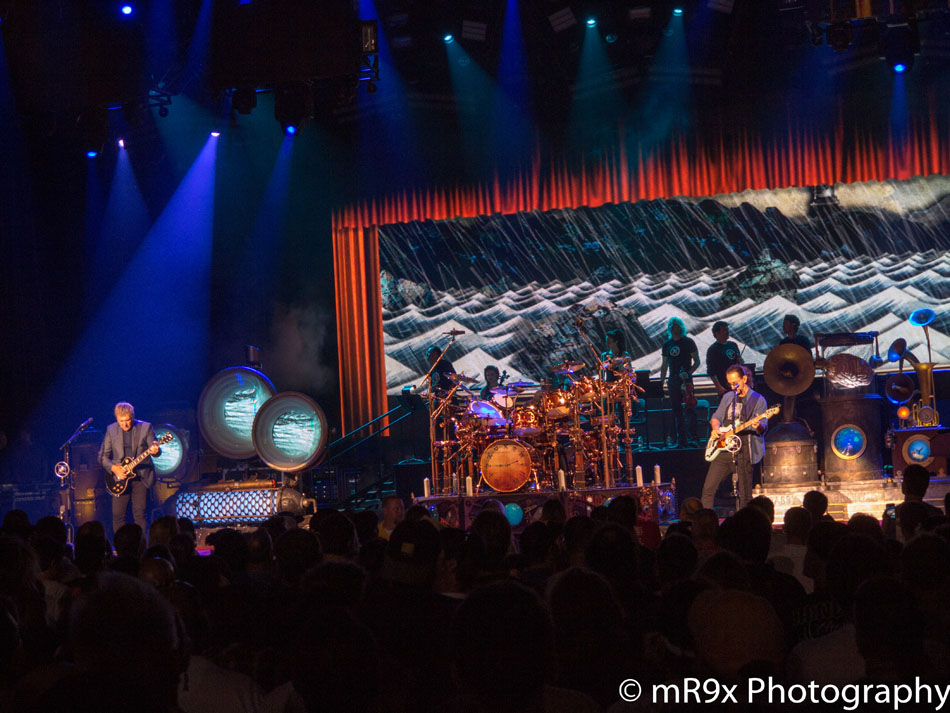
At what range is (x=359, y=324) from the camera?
49.6 feet

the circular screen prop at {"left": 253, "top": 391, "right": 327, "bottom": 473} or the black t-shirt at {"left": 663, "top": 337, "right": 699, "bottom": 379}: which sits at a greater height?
the black t-shirt at {"left": 663, "top": 337, "right": 699, "bottom": 379}

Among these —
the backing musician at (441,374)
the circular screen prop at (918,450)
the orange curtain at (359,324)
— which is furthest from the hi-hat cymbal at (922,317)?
the orange curtain at (359,324)

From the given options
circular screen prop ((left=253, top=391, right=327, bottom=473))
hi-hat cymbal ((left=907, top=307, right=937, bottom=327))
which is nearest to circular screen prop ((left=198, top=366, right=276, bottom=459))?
circular screen prop ((left=253, top=391, right=327, bottom=473))

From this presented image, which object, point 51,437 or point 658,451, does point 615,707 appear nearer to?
point 658,451

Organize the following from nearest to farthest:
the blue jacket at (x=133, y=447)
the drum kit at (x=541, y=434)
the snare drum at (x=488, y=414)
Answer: the blue jacket at (x=133, y=447), the drum kit at (x=541, y=434), the snare drum at (x=488, y=414)

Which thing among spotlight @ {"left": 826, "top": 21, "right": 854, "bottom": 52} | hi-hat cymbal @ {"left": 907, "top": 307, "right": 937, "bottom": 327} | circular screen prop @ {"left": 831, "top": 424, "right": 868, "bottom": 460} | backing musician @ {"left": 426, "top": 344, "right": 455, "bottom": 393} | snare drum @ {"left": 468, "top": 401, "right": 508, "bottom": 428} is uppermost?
spotlight @ {"left": 826, "top": 21, "right": 854, "bottom": 52}

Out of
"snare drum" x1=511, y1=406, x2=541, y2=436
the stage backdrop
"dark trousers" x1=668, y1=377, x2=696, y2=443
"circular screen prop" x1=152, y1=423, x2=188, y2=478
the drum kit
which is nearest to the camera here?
the drum kit

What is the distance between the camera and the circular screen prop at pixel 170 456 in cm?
1157

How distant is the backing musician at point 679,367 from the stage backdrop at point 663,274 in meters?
0.70

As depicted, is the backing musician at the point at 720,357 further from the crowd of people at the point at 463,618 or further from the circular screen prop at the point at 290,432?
the crowd of people at the point at 463,618

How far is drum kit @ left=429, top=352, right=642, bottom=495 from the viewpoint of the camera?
420 inches

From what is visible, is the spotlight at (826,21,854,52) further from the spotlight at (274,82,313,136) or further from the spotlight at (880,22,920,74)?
the spotlight at (274,82,313,136)

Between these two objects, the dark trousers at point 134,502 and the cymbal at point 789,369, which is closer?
the dark trousers at point 134,502

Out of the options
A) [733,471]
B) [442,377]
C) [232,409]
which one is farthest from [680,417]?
[232,409]
